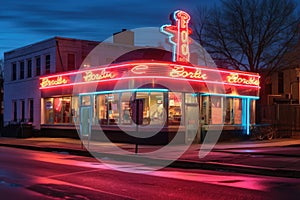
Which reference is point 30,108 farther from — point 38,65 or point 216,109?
point 216,109

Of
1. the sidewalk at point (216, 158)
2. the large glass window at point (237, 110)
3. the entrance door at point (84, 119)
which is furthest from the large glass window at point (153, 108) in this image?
the large glass window at point (237, 110)

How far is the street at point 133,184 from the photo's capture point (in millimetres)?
10078

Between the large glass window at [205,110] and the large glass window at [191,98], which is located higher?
the large glass window at [191,98]

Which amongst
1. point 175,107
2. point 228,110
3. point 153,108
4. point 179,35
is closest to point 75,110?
point 153,108

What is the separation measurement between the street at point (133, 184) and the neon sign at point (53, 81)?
16.2 metres

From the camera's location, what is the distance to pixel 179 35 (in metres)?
26.4

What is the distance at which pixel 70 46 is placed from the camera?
3400 centimetres

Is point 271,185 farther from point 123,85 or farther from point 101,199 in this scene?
point 123,85

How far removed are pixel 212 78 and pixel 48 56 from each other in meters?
13.3

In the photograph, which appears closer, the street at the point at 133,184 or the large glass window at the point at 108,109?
the street at the point at 133,184

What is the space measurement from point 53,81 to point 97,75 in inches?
232

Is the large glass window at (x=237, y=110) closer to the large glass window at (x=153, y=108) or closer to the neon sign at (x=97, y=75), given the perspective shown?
the large glass window at (x=153, y=108)

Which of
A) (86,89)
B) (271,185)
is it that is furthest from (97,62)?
(271,185)

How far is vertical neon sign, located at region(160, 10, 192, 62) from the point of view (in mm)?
26253
